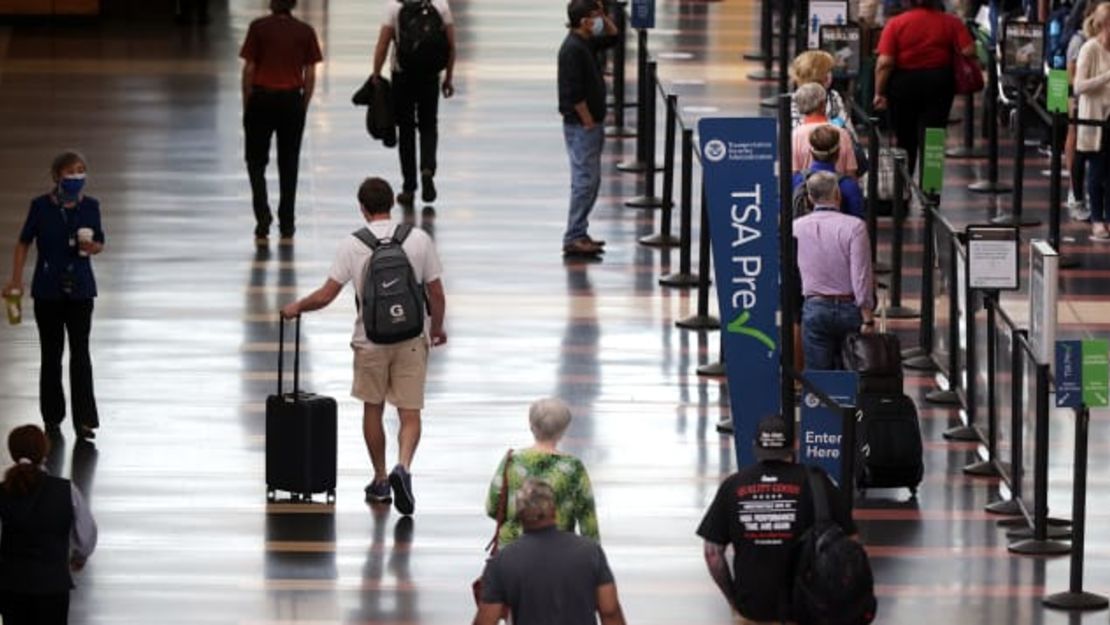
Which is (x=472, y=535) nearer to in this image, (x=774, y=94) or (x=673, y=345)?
(x=673, y=345)

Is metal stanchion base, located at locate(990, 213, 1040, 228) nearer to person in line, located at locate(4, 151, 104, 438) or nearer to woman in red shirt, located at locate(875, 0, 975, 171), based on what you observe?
woman in red shirt, located at locate(875, 0, 975, 171)

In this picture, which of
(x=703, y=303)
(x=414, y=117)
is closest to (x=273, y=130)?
(x=414, y=117)

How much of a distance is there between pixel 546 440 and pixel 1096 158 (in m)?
11.0

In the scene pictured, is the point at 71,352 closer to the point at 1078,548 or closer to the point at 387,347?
the point at 387,347

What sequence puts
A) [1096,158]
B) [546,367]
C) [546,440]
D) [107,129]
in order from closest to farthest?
[546,440] < [546,367] < [1096,158] < [107,129]

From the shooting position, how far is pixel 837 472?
15.5 metres

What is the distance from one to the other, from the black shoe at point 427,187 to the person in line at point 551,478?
11051mm

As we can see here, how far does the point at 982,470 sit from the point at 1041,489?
1441 mm

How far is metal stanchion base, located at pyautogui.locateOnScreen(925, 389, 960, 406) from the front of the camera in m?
18.5

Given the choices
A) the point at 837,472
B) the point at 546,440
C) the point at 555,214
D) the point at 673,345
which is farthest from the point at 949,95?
the point at 546,440

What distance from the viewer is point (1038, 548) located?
15.6 metres

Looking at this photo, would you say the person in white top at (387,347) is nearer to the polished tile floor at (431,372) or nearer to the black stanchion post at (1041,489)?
the polished tile floor at (431,372)

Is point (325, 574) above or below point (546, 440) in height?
below

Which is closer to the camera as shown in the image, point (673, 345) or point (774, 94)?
point (673, 345)
